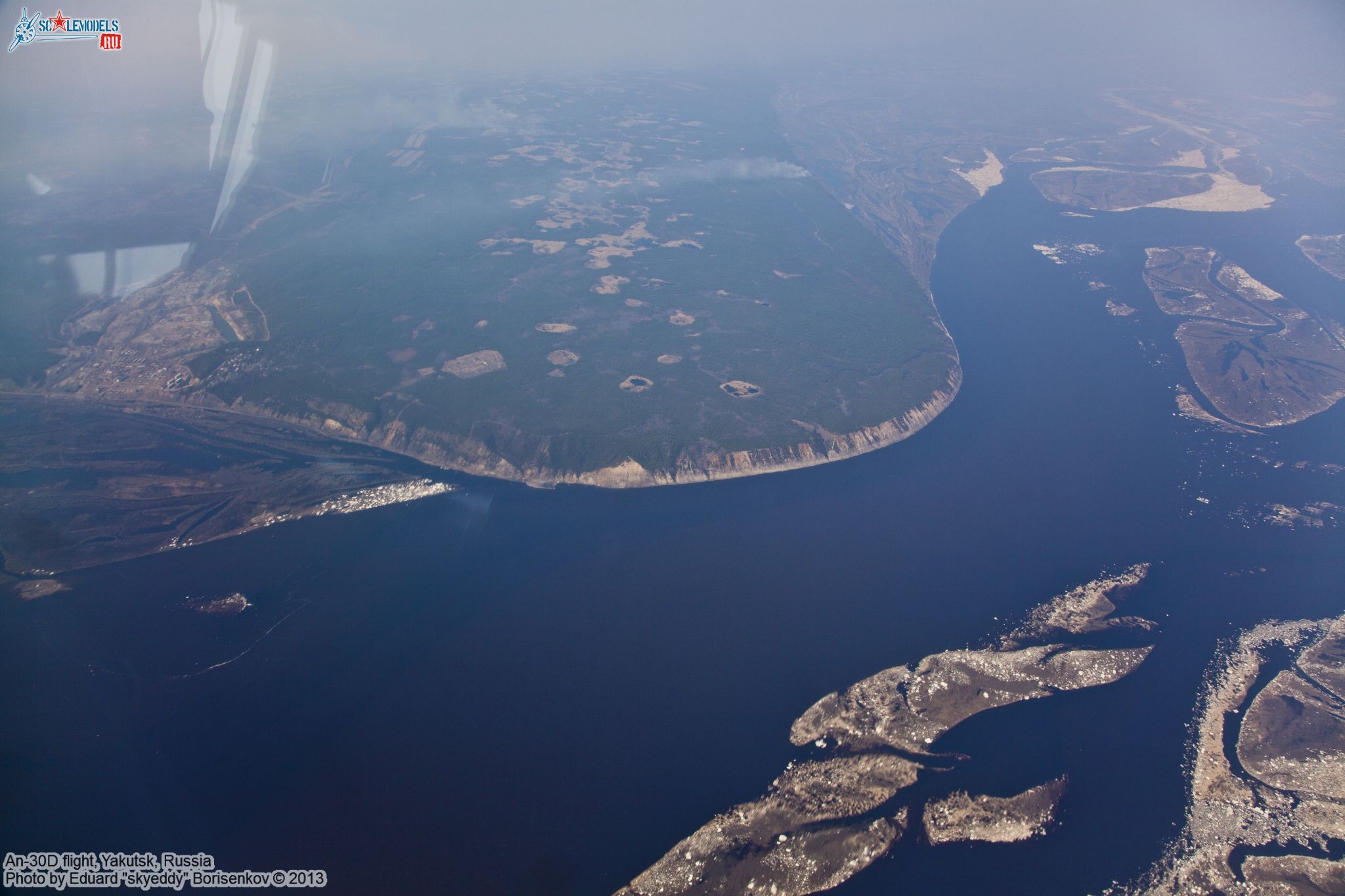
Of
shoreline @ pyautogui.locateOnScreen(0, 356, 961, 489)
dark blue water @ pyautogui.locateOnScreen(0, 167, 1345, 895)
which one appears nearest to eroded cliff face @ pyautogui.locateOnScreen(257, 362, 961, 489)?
shoreline @ pyautogui.locateOnScreen(0, 356, 961, 489)

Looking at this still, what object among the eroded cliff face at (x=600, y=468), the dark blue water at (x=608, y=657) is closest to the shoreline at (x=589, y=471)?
the eroded cliff face at (x=600, y=468)

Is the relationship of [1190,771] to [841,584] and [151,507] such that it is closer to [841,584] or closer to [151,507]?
[841,584]

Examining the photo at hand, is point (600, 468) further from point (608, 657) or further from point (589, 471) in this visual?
point (608, 657)

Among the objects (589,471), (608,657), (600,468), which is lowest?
(608,657)

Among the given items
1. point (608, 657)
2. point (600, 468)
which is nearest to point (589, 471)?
point (600, 468)

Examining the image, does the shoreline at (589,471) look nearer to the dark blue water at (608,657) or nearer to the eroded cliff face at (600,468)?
the eroded cliff face at (600,468)

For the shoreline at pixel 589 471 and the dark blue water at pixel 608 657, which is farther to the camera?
the shoreline at pixel 589 471

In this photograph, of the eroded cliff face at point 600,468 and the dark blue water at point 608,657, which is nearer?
the dark blue water at point 608,657

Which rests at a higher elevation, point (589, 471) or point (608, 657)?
point (589, 471)

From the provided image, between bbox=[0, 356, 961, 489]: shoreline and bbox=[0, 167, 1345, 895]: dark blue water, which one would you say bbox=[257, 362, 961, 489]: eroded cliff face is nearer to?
bbox=[0, 356, 961, 489]: shoreline

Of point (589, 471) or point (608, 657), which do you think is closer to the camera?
point (608, 657)
